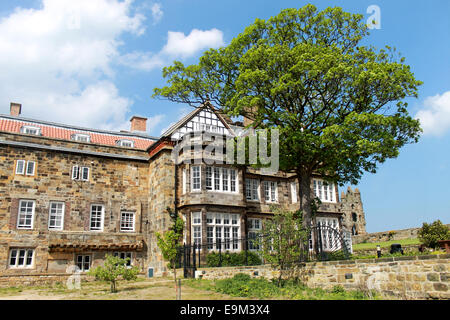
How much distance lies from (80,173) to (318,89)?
53.8 ft

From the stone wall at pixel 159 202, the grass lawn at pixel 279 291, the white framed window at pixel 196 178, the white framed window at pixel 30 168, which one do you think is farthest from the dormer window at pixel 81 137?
the grass lawn at pixel 279 291

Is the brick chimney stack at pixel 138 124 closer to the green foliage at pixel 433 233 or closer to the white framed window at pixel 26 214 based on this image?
the white framed window at pixel 26 214

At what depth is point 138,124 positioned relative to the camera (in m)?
33.5

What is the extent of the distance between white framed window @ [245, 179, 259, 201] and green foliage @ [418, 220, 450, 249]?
12153 mm

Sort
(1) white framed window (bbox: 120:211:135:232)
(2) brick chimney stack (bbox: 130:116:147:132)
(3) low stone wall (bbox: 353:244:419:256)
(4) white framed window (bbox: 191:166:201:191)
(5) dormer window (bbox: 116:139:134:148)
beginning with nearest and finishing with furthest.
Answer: (4) white framed window (bbox: 191:166:201:191), (1) white framed window (bbox: 120:211:135:232), (3) low stone wall (bbox: 353:244:419:256), (5) dormer window (bbox: 116:139:134:148), (2) brick chimney stack (bbox: 130:116:147:132)

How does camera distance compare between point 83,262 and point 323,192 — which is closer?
point 83,262

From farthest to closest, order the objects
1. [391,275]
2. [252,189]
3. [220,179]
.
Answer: [252,189], [220,179], [391,275]

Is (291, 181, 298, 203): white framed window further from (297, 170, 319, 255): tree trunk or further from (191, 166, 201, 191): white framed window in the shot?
(297, 170, 319, 255): tree trunk

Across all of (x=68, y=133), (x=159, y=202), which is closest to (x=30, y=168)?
(x=68, y=133)

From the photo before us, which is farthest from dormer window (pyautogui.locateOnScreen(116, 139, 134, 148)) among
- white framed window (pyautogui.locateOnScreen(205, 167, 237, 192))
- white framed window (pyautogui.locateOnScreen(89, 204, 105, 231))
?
white framed window (pyautogui.locateOnScreen(205, 167, 237, 192))

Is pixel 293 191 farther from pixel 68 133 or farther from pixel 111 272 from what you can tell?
pixel 68 133

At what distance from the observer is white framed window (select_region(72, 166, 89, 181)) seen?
2434 cm

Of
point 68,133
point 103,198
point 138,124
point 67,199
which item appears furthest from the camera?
point 138,124
